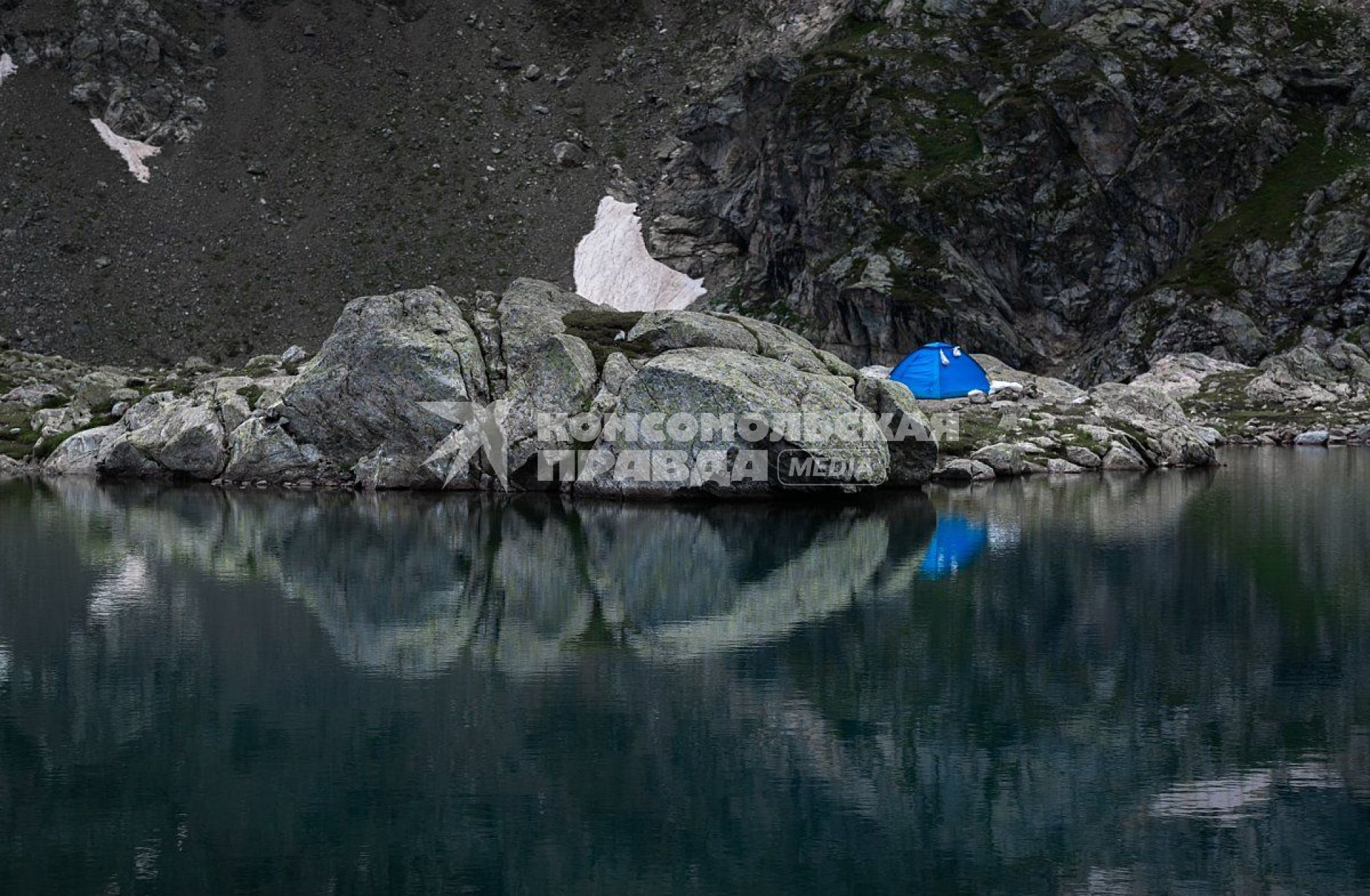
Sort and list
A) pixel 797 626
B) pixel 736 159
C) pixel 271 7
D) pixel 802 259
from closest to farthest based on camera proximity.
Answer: pixel 797 626 < pixel 802 259 < pixel 736 159 < pixel 271 7

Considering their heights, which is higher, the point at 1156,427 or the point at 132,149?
the point at 132,149

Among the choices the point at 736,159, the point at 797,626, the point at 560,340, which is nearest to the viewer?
the point at 797,626

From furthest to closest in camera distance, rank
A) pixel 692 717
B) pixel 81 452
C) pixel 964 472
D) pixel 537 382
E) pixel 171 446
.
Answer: pixel 81 452 < pixel 171 446 < pixel 964 472 < pixel 537 382 < pixel 692 717

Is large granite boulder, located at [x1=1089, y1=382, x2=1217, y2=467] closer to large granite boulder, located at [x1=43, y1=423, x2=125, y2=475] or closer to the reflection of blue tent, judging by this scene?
the reflection of blue tent

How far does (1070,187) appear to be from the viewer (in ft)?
387

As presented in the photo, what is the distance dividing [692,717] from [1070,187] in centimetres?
10983

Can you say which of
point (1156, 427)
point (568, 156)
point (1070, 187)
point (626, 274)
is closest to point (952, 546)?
point (1156, 427)

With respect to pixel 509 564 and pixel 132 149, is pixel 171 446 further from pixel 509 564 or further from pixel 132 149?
pixel 132 149

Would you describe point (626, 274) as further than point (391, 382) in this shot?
Yes

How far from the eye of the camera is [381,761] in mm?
17266

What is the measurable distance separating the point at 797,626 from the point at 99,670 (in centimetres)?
1409

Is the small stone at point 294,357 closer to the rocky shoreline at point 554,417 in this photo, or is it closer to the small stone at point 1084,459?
the rocky shoreline at point 554,417

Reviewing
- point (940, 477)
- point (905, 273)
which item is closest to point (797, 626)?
point (940, 477)

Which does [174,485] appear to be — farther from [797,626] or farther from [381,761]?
[381,761]
